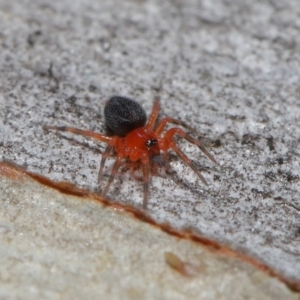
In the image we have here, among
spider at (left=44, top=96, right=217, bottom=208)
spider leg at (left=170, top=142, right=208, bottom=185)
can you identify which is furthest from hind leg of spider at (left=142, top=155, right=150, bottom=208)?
spider leg at (left=170, top=142, right=208, bottom=185)

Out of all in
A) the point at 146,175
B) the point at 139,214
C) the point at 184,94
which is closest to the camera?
the point at 139,214

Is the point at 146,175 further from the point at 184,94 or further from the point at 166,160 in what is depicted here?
the point at 184,94

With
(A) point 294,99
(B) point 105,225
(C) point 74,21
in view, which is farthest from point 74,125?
(A) point 294,99

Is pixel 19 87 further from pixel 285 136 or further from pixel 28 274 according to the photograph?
pixel 285 136

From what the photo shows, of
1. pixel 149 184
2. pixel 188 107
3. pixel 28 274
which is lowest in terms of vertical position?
pixel 28 274

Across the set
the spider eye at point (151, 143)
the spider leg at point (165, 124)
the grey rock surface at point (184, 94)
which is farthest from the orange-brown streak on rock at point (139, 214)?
the spider leg at point (165, 124)

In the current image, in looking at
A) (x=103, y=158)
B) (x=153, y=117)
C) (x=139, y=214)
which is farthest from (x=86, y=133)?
(x=139, y=214)

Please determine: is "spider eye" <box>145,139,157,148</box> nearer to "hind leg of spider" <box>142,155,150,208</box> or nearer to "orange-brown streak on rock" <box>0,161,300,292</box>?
"hind leg of spider" <box>142,155,150,208</box>
